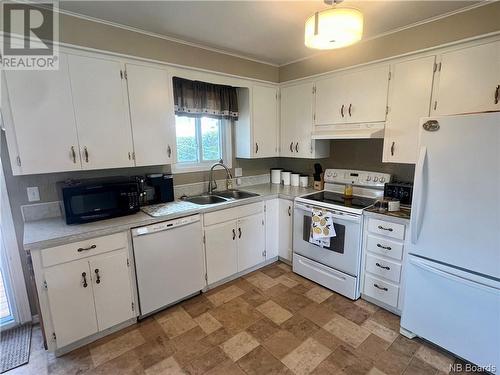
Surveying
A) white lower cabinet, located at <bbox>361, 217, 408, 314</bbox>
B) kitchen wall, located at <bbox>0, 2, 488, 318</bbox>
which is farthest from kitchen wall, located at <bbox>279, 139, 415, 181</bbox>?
white lower cabinet, located at <bbox>361, 217, 408, 314</bbox>

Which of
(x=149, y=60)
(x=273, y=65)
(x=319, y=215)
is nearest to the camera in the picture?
(x=149, y=60)

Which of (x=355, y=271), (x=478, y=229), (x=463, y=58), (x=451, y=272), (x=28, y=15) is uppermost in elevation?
(x=28, y=15)

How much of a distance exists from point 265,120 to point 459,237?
2353 mm

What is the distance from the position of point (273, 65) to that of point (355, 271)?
266cm

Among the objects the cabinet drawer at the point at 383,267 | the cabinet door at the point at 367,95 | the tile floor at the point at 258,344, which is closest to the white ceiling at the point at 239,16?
the cabinet door at the point at 367,95

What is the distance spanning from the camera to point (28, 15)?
1.79 meters

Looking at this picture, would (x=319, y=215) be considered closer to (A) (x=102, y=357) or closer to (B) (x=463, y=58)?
(B) (x=463, y=58)

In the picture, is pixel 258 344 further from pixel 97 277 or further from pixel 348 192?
pixel 348 192

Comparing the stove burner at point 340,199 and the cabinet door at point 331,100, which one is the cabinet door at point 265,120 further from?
the stove burner at point 340,199

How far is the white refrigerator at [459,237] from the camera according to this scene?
156cm

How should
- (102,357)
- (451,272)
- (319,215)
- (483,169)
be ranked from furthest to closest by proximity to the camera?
(319,215), (102,357), (451,272), (483,169)

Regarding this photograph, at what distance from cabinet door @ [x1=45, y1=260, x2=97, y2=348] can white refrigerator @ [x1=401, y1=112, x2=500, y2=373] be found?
8.06 feet

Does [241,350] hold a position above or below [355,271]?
below

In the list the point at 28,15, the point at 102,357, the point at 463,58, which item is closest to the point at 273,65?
the point at 463,58
